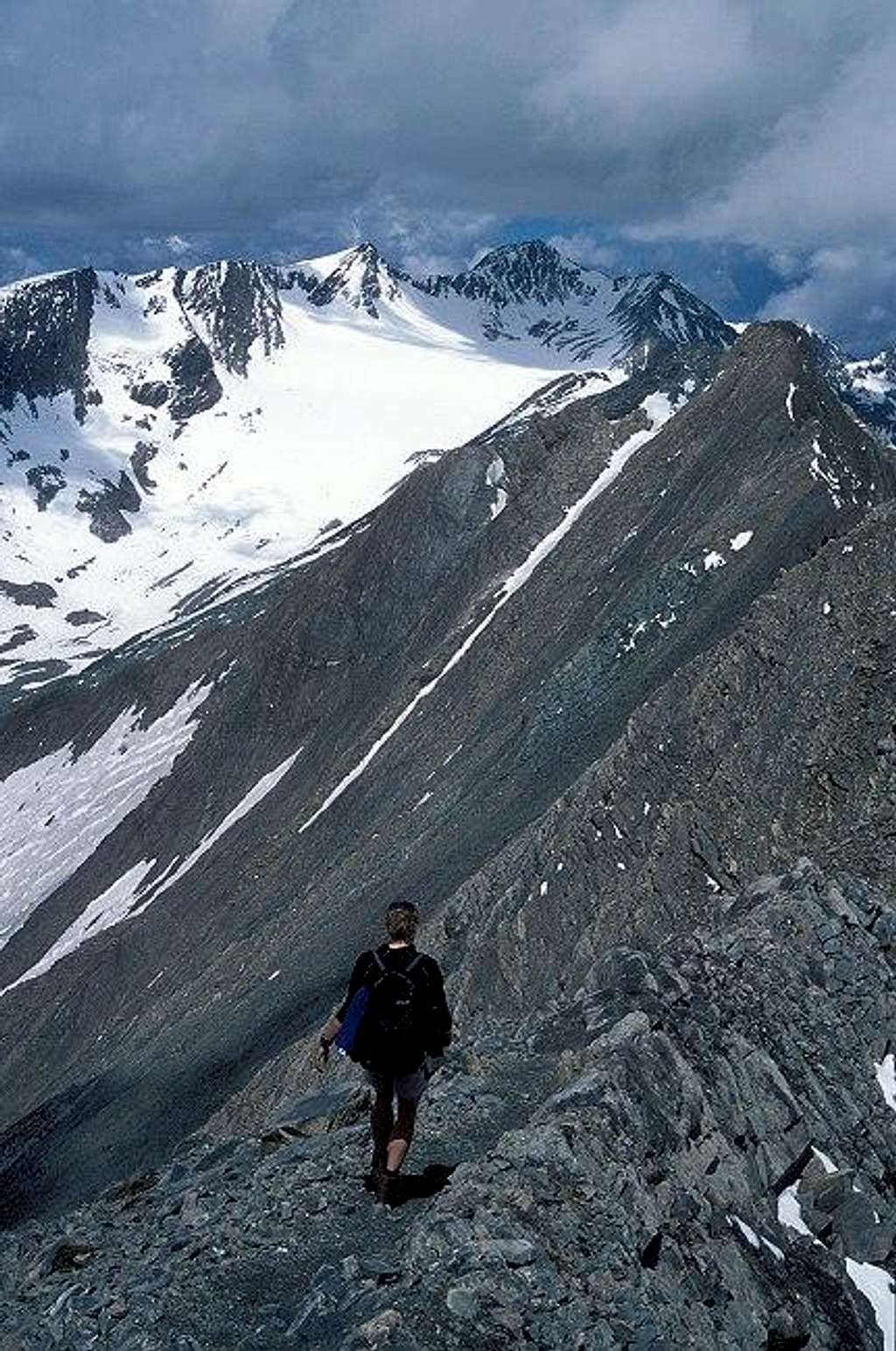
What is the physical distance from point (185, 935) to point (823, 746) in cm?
4624

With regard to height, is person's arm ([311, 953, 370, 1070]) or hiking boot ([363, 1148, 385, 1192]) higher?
person's arm ([311, 953, 370, 1070])

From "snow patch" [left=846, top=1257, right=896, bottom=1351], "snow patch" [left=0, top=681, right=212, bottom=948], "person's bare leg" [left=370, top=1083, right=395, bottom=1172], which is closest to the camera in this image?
"person's bare leg" [left=370, top=1083, right=395, bottom=1172]

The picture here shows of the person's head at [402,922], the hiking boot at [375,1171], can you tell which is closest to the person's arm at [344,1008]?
the person's head at [402,922]

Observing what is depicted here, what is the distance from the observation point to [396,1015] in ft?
43.0

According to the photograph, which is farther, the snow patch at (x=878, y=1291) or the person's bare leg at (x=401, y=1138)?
the snow patch at (x=878, y=1291)

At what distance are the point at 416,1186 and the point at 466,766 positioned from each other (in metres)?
46.4

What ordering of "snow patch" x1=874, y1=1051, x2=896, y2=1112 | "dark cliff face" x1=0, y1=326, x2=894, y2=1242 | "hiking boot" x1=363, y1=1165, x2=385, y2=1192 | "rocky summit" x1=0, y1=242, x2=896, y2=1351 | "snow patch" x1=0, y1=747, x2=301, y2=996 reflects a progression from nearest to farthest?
"rocky summit" x1=0, y1=242, x2=896, y2=1351
"hiking boot" x1=363, y1=1165, x2=385, y2=1192
"snow patch" x1=874, y1=1051, x2=896, y2=1112
"dark cliff face" x1=0, y1=326, x2=894, y2=1242
"snow patch" x1=0, y1=747, x2=301, y2=996

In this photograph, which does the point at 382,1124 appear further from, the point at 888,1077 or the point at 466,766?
the point at 466,766

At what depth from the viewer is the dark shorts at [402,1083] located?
13.4 metres

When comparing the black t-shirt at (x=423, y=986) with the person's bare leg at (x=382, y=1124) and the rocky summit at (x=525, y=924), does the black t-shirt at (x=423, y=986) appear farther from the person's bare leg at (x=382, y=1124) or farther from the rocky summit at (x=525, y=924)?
the rocky summit at (x=525, y=924)

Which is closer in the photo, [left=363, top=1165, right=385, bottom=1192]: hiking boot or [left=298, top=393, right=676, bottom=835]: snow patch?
[left=363, top=1165, right=385, bottom=1192]: hiking boot

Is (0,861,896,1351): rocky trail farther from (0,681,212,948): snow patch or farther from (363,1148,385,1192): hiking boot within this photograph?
(0,681,212,948): snow patch

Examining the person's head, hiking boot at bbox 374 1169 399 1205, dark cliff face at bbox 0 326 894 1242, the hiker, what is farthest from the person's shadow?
dark cliff face at bbox 0 326 894 1242

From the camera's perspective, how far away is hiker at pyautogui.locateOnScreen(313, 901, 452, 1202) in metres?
13.1
